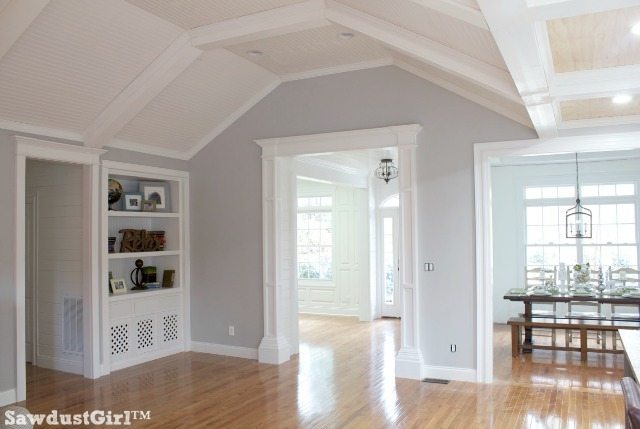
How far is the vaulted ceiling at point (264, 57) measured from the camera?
10.4ft

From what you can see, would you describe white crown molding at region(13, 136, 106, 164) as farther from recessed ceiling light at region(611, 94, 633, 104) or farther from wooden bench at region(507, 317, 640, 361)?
wooden bench at region(507, 317, 640, 361)

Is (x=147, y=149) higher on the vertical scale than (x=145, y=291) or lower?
higher

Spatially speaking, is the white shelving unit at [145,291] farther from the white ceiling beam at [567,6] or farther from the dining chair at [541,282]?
the white ceiling beam at [567,6]

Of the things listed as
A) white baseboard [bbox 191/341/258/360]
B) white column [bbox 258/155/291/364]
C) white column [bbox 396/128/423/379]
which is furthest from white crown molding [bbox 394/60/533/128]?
white baseboard [bbox 191/341/258/360]

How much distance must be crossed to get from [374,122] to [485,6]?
3.61 meters

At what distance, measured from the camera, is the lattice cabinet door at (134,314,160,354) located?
651 centimetres

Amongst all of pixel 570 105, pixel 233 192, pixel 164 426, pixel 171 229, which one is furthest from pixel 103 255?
pixel 570 105

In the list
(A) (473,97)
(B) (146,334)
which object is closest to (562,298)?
(A) (473,97)

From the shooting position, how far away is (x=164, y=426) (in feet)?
14.4

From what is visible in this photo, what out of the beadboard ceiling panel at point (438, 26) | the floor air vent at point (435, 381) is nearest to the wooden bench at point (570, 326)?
the floor air vent at point (435, 381)

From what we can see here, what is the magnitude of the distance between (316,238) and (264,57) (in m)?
5.01

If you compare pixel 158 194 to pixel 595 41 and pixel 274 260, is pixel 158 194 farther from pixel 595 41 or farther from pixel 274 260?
pixel 595 41

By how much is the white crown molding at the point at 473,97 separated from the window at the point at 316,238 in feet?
15.2

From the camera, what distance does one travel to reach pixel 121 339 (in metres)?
6.30
